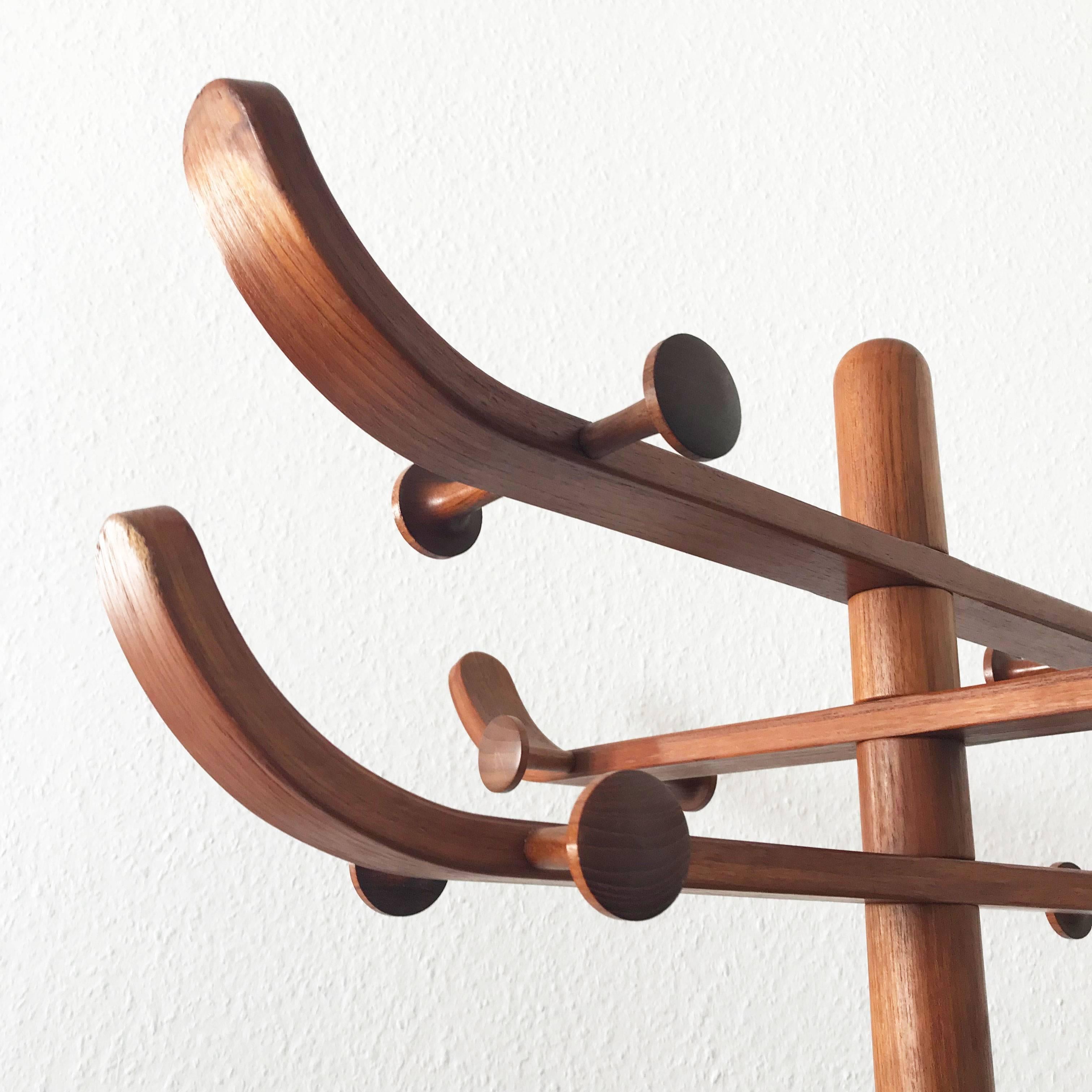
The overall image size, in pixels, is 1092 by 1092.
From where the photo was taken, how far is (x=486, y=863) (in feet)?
0.87

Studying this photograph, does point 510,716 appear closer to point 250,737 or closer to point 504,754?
point 504,754

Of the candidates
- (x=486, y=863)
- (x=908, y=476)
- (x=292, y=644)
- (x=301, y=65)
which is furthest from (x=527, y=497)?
(x=301, y=65)

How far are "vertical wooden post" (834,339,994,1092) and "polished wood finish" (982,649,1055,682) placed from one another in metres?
0.10

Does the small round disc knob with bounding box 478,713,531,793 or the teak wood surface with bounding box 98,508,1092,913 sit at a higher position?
the small round disc knob with bounding box 478,713,531,793

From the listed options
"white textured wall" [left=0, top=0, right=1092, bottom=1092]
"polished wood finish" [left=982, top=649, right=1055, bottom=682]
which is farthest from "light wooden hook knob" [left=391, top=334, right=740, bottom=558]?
"white textured wall" [left=0, top=0, right=1092, bottom=1092]

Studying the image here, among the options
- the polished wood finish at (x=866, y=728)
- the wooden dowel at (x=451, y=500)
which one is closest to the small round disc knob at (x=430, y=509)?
the wooden dowel at (x=451, y=500)

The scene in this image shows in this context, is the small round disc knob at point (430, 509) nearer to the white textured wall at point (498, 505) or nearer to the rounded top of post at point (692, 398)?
the rounded top of post at point (692, 398)

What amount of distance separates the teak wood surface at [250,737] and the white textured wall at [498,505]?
0.41m

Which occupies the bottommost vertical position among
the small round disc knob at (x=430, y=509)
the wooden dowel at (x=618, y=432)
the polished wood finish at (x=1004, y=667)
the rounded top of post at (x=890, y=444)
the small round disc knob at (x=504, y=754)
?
the small round disc knob at (x=504, y=754)

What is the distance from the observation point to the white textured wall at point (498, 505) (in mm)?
635

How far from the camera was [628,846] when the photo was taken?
262mm

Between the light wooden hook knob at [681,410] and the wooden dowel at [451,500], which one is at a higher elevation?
the wooden dowel at [451,500]

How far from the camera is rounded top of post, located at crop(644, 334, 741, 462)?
273 mm

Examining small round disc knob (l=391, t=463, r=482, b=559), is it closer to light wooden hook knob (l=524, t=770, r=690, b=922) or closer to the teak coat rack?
the teak coat rack
